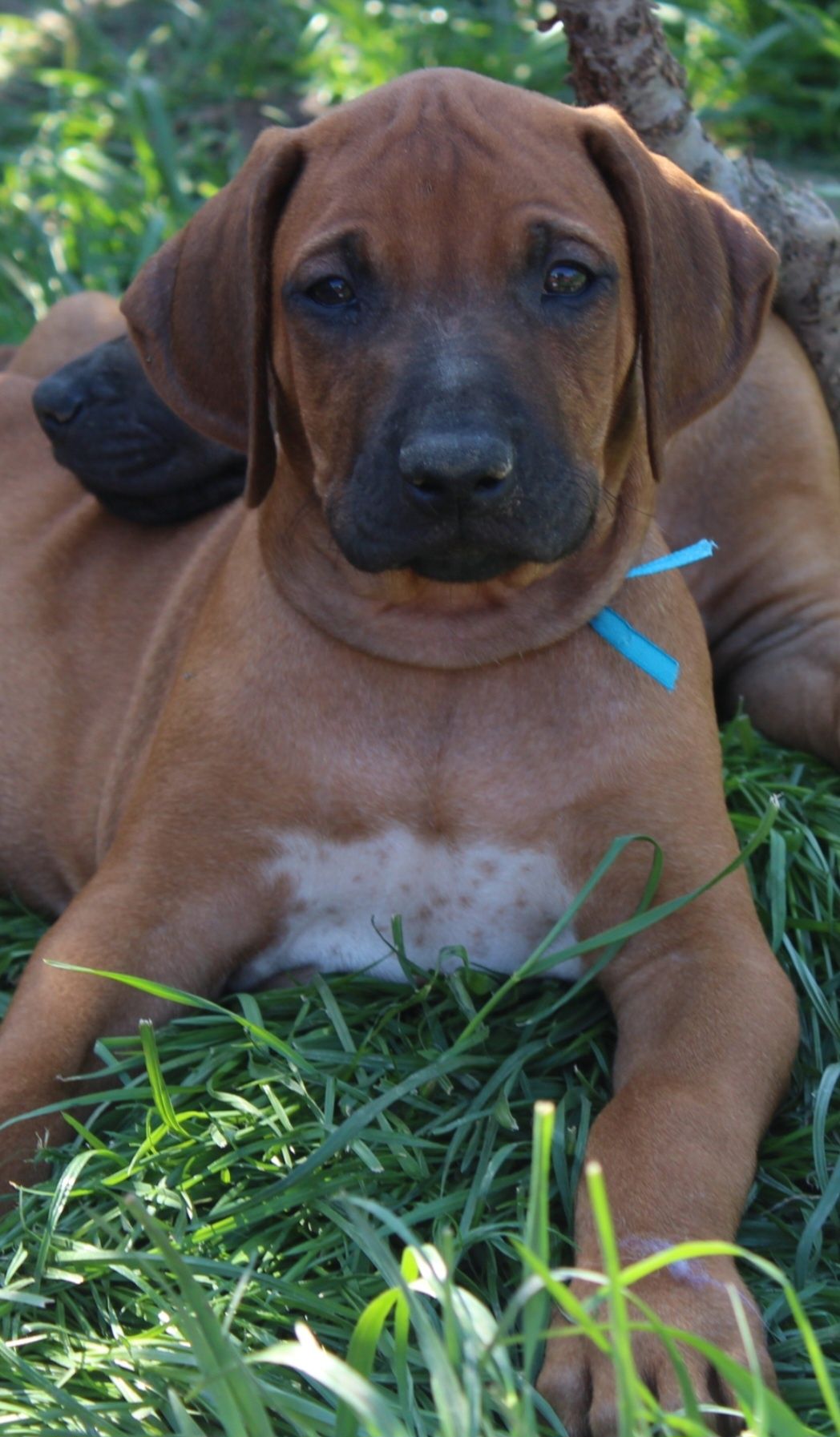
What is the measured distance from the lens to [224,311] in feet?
12.2

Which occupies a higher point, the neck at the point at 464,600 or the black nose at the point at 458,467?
the black nose at the point at 458,467

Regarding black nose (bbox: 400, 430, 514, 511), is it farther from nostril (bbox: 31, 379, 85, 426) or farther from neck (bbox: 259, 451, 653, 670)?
nostril (bbox: 31, 379, 85, 426)

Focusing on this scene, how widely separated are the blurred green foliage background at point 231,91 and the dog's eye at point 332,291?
3380mm

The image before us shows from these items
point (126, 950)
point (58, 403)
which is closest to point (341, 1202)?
point (126, 950)

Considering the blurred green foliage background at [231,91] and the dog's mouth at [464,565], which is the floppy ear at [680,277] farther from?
the blurred green foliage background at [231,91]

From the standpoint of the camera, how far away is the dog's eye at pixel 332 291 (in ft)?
11.1

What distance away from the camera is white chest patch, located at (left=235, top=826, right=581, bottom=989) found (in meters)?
3.62

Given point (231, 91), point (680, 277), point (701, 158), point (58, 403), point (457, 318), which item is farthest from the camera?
point (231, 91)

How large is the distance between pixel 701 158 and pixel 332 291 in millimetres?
1868

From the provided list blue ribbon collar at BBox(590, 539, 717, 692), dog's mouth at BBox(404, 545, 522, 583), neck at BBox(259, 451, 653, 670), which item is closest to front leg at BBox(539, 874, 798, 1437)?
blue ribbon collar at BBox(590, 539, 717, 692)

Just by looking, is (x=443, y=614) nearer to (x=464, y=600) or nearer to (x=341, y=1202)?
(x=464, y=600)

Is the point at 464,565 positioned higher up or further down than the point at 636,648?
higher up

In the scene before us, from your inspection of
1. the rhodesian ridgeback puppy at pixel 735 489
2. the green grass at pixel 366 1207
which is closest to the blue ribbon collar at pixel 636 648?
the green grass at pixel 366 1207

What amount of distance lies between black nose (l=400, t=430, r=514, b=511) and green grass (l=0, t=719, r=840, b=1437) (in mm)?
979
